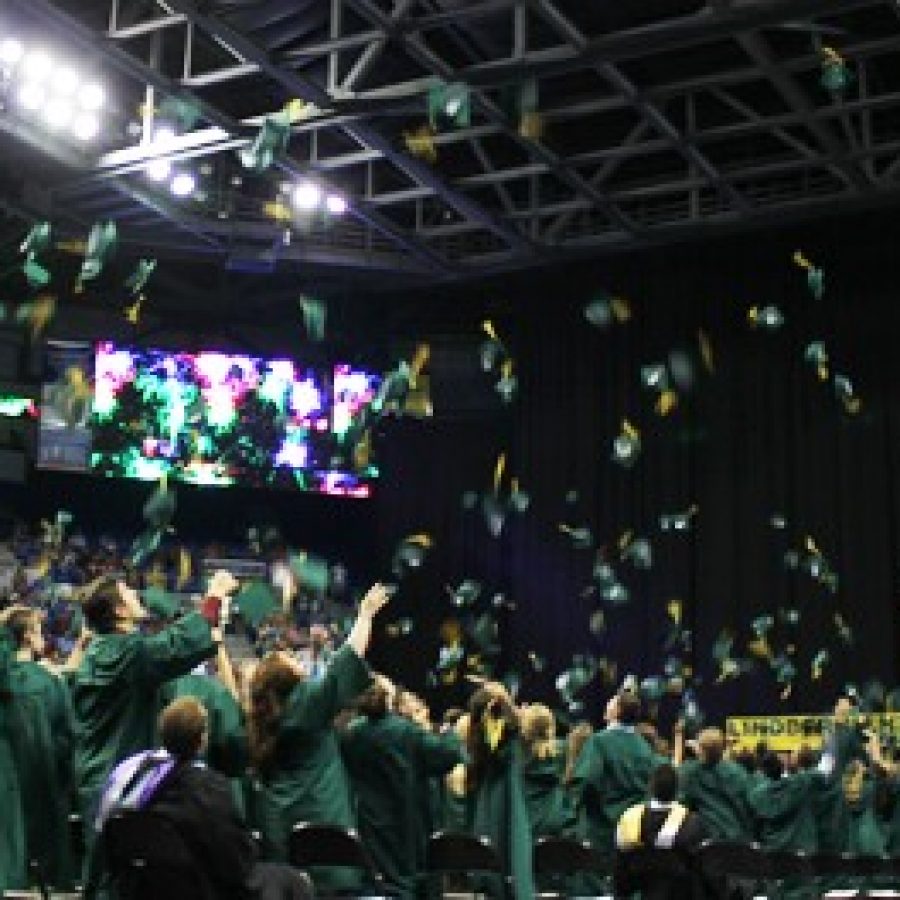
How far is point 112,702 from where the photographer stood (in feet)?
24.8

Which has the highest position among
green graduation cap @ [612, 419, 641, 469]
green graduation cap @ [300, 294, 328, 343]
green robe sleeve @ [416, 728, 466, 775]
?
green graduation cap @ [300, 294, 328, 343]

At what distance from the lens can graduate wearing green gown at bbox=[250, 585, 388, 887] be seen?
7379mm

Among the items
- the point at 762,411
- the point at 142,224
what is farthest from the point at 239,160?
the point at 762,411

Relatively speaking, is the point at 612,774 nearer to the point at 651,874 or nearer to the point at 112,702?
the point at 651,874

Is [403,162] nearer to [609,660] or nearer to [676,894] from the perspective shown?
[609,660]

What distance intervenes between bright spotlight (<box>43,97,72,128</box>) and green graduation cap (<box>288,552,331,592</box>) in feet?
21.2

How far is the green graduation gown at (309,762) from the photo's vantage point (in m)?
7.46

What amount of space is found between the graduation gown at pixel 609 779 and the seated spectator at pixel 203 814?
516 cm

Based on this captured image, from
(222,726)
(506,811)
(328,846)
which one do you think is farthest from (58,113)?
(328,846)

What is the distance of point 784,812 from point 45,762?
6092 millimetres

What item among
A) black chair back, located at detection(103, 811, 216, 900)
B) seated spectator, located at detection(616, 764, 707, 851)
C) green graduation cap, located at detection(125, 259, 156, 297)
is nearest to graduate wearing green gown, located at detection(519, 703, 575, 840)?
seated spectator, located at detection(616, 764, 707, 851)

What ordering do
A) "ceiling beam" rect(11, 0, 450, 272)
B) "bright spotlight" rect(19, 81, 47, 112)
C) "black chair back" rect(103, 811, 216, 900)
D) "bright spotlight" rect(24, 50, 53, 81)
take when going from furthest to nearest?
"bright spotlight" rect(19, 81, 47, 112), "bright spotlight" rect(24, 50, 53, 81), "ceiling beam" rect(11, 0, 450, 272), "black chair back" rect(103, 811, 216, 900)

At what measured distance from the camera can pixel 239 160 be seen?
71.9 ft

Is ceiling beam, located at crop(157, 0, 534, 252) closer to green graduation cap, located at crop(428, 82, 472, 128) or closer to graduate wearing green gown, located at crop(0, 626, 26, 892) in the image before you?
green graduation cap, located at crop(428, 82, 472, 128)
